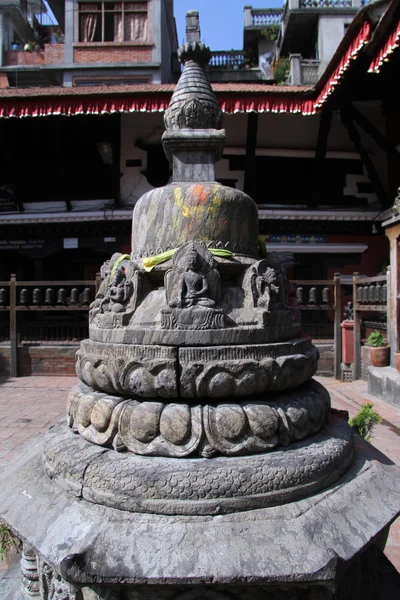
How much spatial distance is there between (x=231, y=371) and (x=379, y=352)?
5710mm

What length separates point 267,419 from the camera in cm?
200

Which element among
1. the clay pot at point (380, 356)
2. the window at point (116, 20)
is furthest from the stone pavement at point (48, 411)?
the window at point (116, 20)

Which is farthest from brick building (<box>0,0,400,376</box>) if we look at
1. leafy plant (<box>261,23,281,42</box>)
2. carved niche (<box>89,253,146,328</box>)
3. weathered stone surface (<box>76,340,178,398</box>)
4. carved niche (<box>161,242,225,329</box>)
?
leafy plant (<box>261,23,281,42</box>)

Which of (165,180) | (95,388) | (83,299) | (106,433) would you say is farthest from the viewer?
(165,180)

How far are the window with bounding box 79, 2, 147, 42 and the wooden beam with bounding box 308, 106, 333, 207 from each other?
847 cm

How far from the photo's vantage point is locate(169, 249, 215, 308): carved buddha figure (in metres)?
2.16

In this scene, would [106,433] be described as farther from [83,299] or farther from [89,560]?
[83,299]

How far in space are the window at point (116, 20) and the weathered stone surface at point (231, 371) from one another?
16.6 meters

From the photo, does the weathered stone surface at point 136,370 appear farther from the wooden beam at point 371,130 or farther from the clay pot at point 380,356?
the wooden beam at point 371,130

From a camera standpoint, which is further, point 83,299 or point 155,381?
point 83,299

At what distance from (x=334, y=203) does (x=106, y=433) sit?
36.8 feet

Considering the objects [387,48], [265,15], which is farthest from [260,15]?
[387,48]

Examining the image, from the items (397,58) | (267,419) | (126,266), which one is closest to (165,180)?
(397,58)

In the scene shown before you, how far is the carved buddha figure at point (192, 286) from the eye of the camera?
85.2 inches
